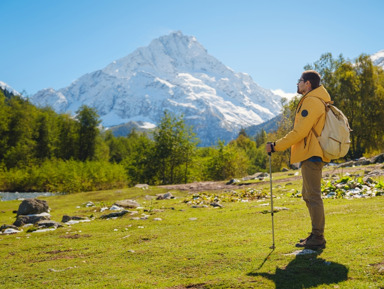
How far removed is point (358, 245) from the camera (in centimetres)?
723

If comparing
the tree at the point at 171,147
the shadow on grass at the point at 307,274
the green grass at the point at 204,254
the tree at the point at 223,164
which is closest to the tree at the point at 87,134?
the tree at the point at 171,147

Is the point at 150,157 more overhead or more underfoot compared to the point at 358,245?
more overhead

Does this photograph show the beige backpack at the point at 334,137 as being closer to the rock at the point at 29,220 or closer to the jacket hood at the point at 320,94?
the jacket hood at the point at 320,94

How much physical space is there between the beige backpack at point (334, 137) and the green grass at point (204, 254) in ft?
7.10

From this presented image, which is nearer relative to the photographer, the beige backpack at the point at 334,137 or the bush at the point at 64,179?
the beige backpack at the point at 334,137

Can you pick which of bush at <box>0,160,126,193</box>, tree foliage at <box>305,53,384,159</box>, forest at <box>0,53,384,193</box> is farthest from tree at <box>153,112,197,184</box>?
tree foliage at <box>305,53,384,159</box>

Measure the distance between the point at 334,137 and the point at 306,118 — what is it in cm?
74

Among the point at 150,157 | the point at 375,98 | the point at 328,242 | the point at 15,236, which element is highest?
the point at 375,98

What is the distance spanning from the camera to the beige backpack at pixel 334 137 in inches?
282

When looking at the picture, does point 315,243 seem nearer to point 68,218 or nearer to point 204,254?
Result: point 204,254

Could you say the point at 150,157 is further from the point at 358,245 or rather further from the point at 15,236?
the point at 358,245

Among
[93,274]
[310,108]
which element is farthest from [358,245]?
[93,274]

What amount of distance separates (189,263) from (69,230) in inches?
314

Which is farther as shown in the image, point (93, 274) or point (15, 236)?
point (15, 236)
